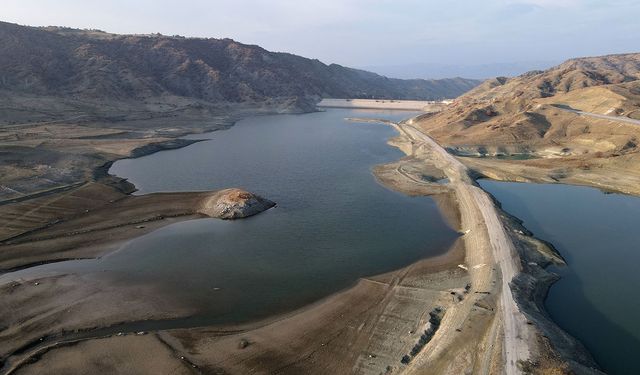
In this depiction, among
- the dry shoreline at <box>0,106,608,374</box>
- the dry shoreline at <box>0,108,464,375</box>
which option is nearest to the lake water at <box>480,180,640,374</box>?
the dry shoreline at <box>0,106,608,374</box>

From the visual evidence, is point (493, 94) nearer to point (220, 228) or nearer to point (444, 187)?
point (444, 187)

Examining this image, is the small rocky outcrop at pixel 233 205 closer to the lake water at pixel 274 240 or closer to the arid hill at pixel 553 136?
the lake water at pixel 274 240

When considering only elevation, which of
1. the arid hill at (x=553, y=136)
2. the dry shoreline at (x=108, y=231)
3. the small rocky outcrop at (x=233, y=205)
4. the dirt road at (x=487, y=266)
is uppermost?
the arid hill at (x=553, y=136)

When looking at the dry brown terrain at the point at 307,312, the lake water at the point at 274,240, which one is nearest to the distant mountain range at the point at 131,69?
the lake water at the point at 274,240

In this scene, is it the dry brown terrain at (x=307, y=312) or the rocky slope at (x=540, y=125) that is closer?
the dry brown terrain at (x=307, y=312)

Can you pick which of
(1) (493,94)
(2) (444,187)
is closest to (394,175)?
(2) (444,187)

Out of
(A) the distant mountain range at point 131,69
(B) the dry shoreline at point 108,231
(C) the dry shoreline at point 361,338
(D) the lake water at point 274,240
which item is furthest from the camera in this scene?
(A) the distant mountain range at point 131,69

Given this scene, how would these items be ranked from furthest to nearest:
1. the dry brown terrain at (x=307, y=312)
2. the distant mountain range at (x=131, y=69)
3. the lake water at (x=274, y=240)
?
1. the distant mountain range at (x=131, y=69)
2. the lake water at (x=274, y=240)
3. the dry brown terrain at (x=307, y=312)

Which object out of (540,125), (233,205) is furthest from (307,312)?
(540,125)
